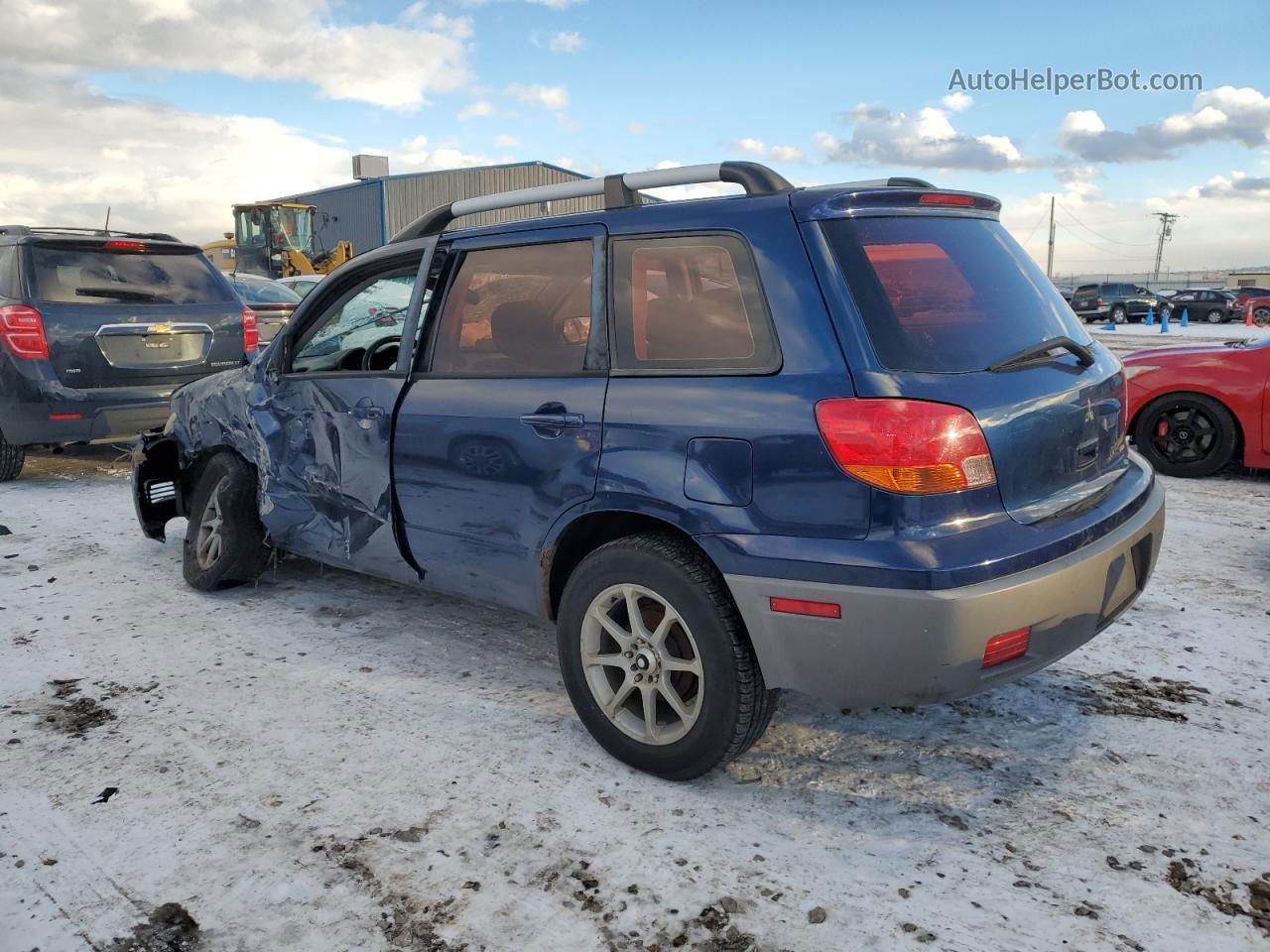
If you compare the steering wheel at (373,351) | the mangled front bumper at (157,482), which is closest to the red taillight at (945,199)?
the steering wheel at (373,351)

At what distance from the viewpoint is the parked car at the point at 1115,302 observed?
39.7m

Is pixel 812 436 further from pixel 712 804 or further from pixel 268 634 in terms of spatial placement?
pixel 268 634

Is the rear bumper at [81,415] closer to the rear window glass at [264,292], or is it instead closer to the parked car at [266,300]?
the parked car at [266,300]

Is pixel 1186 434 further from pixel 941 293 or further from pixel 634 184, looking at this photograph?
pixel 634 184

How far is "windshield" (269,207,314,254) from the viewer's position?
93.1ft

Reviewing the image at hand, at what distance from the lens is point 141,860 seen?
2.55 meters

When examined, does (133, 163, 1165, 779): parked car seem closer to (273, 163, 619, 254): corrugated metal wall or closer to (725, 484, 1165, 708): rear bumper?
(725, 484, 1165, 708): rear bumper

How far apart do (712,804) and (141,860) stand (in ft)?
5.17

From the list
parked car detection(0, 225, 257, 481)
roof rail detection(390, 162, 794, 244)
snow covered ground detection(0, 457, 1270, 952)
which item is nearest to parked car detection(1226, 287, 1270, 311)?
snow covered ground detection(0, 457, 1270, 952)

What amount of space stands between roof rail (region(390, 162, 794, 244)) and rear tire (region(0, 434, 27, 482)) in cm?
560

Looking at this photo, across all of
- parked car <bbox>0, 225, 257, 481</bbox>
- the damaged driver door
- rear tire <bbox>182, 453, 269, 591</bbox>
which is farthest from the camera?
parked car <bbox>0, 225, 257, 481</bbox>

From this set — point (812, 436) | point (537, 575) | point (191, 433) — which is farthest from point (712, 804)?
point (191, 433)

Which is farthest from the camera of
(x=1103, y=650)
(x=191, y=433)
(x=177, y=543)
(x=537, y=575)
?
(x=177, y=543)

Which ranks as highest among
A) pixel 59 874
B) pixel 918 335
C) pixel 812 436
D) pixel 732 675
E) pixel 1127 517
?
pixel 918 335
